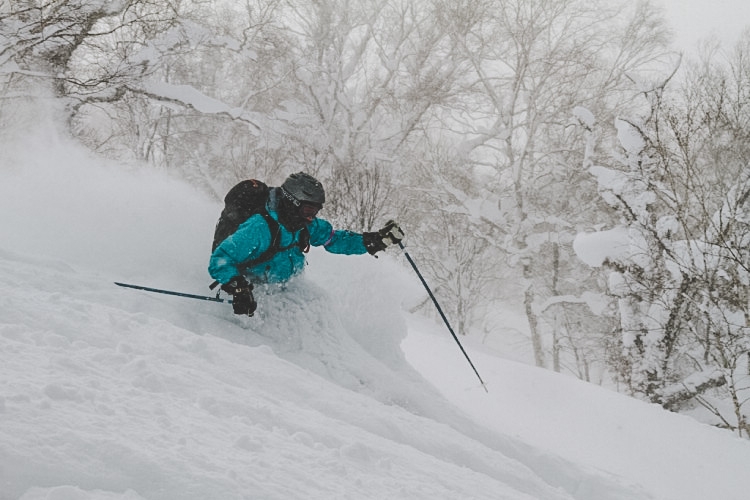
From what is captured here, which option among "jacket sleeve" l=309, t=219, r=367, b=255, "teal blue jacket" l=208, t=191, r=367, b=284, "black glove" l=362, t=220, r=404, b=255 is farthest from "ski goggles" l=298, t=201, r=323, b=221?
"black glove" l=362, t=220, r=404, b=255

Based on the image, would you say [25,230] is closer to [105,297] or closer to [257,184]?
[105,297]

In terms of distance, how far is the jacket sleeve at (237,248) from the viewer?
4.19m

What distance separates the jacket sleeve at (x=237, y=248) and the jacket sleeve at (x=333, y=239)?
1.14 metres

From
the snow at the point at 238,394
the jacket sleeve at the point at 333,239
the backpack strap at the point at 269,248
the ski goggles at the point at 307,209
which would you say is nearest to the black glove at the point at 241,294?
the backpack strap at the point at 269,248

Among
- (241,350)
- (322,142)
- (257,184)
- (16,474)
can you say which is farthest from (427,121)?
(16,474)

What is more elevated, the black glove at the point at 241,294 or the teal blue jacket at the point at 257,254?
the teal blue jacket at the point at 257,254

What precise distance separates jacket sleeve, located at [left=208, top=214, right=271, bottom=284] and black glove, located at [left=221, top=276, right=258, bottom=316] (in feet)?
0.17

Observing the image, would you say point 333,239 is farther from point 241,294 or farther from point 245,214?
point 241,294

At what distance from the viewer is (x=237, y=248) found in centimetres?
425

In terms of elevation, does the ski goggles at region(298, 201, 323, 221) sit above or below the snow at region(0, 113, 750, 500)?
above

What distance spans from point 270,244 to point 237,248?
0.34m

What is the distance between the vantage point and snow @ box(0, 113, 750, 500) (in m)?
1.74

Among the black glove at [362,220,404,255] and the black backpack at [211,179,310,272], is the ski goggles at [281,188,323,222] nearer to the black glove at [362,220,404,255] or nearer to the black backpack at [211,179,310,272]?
the black backpack at [211,179,310,272]

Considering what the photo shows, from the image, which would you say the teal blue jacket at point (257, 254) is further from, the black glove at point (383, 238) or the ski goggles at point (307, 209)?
the black glove at point (383, 238)
